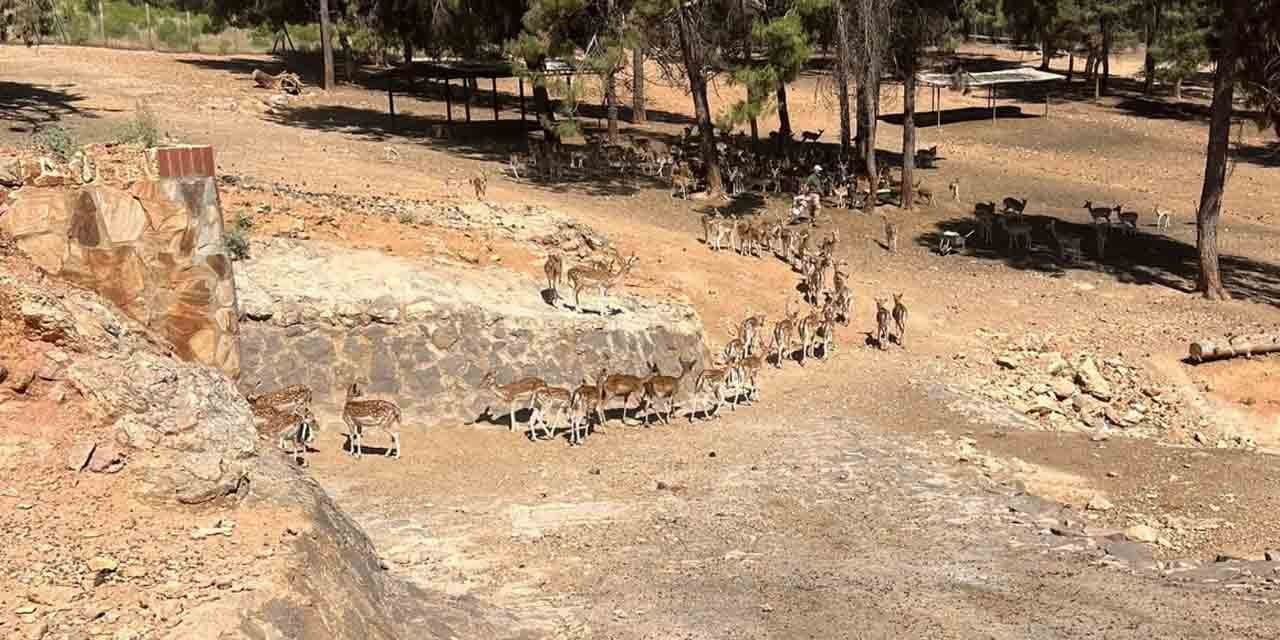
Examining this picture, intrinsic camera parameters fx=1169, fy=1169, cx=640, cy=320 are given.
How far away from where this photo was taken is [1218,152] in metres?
27.6

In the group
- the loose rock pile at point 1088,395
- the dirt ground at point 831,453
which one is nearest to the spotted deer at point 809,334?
the dirt ground at point 831,453

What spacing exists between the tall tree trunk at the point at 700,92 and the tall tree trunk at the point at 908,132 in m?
5.40

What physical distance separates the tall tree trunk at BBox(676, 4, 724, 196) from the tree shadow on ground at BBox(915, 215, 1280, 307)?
591cm

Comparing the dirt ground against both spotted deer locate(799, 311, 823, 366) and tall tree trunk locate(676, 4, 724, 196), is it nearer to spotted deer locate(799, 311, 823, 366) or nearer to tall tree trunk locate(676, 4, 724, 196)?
spotted deer locate(799, 311, 823, 366)

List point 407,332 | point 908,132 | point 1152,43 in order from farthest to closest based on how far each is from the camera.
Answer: point 1152,43 < point 908,132 < point 407,332

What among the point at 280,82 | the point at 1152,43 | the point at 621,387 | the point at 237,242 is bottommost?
the point at 621,387

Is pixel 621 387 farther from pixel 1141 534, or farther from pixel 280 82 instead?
pixel 280 82

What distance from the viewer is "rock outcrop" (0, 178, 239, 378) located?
10.3 m

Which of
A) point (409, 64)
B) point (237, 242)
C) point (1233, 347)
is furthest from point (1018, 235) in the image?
point (409, 64)

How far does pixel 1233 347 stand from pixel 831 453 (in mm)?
11188

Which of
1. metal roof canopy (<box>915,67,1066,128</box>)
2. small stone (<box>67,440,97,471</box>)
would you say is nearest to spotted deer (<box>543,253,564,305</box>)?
small stone (<box>67,440,97,471</box>)

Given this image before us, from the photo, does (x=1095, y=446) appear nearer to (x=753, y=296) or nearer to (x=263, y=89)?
(x=753, y=296)

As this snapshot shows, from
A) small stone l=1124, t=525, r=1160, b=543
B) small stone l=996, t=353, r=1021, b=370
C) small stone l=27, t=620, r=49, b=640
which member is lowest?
small stone l=996, t=353, r=1021, b=370

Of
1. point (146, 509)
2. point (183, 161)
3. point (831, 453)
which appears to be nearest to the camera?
point (146, 509)
